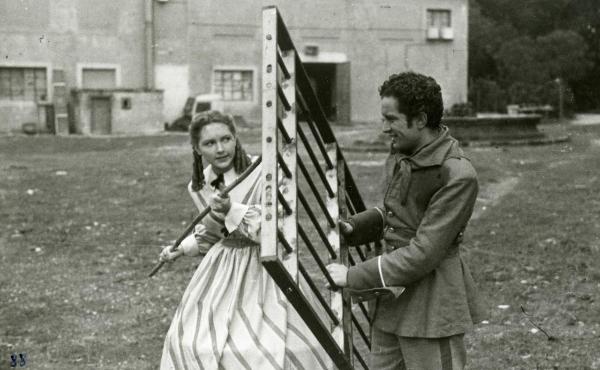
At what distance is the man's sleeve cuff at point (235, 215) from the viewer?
3.19 m

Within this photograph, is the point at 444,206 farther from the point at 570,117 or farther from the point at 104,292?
the point at 570,117

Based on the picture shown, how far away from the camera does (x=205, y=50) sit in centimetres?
2591

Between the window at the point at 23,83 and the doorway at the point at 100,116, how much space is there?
1.68 m

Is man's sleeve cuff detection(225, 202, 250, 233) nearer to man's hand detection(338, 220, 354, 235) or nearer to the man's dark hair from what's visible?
man's hand detection(338, 220, 354, 235)

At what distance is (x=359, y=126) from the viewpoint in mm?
25234

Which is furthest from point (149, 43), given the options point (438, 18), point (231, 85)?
point (438, 18)

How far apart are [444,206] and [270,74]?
2.28 ft

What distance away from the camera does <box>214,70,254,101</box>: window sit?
2616cm

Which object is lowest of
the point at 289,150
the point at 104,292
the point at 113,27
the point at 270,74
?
the point at 104,292

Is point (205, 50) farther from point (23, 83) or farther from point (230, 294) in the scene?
point (230, 294)

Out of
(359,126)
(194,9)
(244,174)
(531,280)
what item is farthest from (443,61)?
(244,174)

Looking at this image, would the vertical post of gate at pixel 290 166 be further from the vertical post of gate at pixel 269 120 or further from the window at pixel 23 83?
the window at pixel 23 83

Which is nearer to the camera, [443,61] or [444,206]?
[444,206]

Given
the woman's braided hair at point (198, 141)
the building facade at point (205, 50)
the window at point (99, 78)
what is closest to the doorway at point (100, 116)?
the building facade at point (205, 50)
